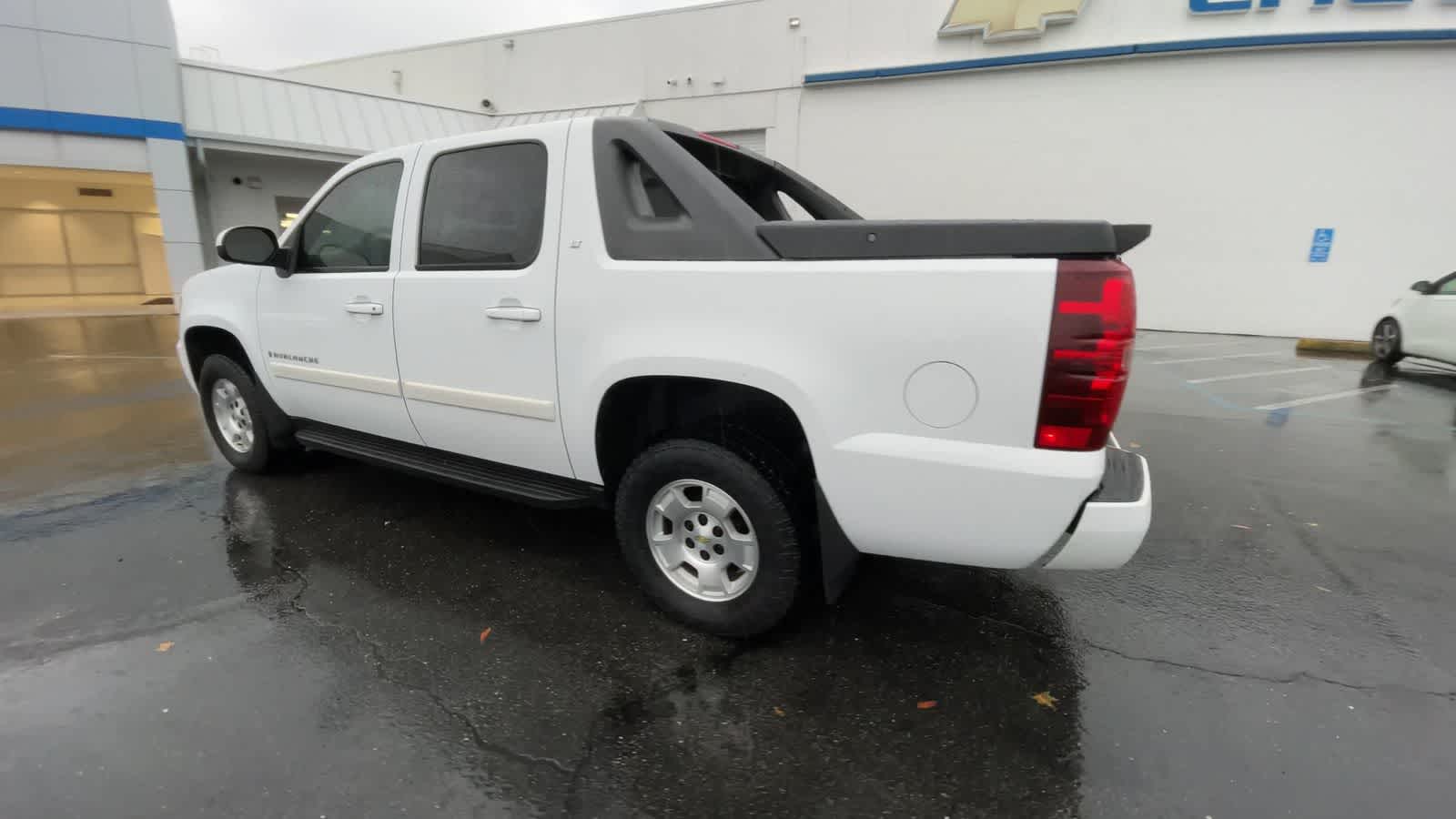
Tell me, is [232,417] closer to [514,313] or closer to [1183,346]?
[514,313]

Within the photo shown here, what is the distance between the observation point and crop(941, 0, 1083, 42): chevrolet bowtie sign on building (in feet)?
44.8

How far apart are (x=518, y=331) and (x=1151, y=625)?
2909 mm

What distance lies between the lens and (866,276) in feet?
6.75

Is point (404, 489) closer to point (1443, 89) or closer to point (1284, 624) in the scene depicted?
point (1284, 624)

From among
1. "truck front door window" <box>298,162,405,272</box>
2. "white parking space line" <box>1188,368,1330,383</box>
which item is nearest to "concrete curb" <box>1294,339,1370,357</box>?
"white parking space line" <box>1188,368,1330,383</box>

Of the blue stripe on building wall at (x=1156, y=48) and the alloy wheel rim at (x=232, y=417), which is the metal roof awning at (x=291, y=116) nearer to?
the blue stripe on building wall at (x=1156, y=48)

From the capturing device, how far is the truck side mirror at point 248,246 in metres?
3.44

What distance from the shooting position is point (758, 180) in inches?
144

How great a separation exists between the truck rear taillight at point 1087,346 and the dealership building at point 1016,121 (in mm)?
14309

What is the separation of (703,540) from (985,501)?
1.07 metres

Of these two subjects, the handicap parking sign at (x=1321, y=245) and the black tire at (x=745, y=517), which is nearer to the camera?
the black tire at (x=745, y=517)

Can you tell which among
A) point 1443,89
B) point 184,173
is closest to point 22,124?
point 184,173

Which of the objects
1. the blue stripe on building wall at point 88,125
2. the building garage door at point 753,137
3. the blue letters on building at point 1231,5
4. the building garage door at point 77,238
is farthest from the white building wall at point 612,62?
the blue letters on building at point 1231,5

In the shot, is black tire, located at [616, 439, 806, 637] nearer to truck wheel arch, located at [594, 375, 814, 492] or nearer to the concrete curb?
truck wheel arch, located at [594, 375, 814, 492]
